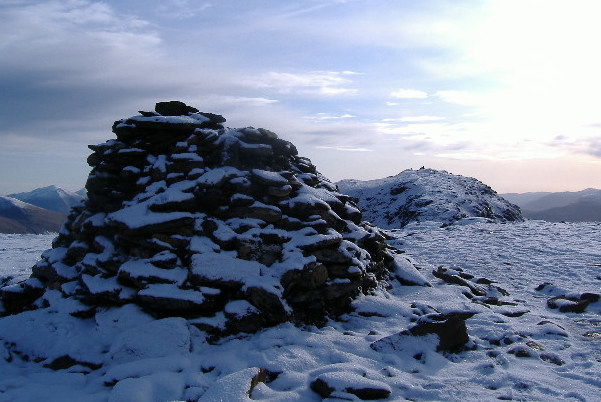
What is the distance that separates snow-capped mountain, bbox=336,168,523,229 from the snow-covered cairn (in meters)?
27.2

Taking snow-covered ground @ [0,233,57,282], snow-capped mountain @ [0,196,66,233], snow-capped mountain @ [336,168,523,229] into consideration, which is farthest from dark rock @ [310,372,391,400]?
snow-capped mountain @ [0,196,66,233]

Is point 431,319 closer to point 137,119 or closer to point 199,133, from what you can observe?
point 199,133

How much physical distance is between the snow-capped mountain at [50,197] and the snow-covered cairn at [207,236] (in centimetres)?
18780

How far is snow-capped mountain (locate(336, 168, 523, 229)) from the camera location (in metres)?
40.4

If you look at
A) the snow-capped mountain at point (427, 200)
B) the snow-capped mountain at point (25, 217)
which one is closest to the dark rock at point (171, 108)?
the snow-capped mountain at point (427, 200)

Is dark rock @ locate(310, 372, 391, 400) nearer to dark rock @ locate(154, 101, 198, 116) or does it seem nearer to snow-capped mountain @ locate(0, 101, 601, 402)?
snow-capped mountain @ locate(0, 101, 601, 402)

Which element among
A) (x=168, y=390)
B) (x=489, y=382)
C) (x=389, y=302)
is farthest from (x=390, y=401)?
Answer: (x=389, y=302)

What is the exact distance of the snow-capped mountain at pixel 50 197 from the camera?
181375mm

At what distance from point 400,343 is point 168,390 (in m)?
4.80

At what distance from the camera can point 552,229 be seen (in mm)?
25625

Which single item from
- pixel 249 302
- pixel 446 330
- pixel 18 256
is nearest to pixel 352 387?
pixel 446 330

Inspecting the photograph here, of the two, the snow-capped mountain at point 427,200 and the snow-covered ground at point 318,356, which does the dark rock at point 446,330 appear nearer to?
the snow-covered ground at point 318,356

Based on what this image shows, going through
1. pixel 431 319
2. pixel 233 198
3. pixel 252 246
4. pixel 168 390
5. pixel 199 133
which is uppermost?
pixel 199 133

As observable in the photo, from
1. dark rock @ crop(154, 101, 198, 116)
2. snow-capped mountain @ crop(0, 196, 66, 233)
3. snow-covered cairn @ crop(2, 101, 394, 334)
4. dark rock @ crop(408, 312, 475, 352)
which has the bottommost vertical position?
snow-capped mountain @ crop(0, 196, 66, 233)
